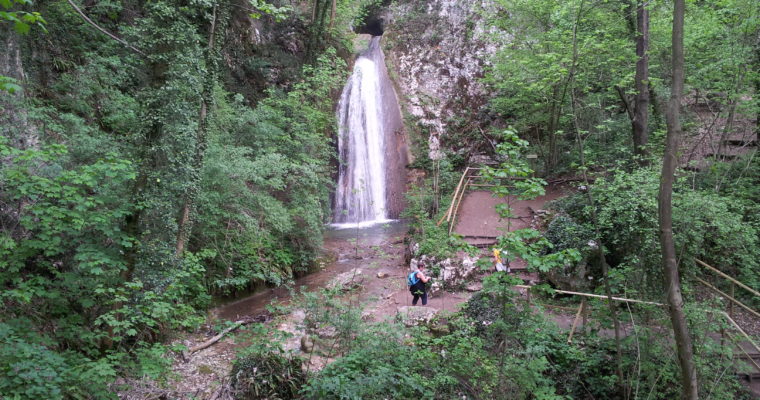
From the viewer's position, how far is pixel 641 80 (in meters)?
9.18

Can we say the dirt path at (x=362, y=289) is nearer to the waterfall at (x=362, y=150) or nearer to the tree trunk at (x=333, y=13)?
the waterfall at (x=362, y=150)

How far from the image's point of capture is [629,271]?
19.6 ft

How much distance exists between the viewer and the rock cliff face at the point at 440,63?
64.3 feet

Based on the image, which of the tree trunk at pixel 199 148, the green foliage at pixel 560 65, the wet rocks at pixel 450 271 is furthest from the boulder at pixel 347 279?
the green foliage at pixel 560 65

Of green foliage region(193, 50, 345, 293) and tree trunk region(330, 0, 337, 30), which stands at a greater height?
tree trunk region(330, 0, 337, 30)

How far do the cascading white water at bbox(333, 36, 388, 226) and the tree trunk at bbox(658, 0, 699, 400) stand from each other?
1321cm

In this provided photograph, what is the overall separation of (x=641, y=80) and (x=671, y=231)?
660 cm

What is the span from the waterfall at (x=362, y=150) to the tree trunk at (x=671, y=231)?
13193 millimetres

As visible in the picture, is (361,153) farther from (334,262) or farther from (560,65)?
(560,65)

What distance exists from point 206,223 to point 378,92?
13.8 metres

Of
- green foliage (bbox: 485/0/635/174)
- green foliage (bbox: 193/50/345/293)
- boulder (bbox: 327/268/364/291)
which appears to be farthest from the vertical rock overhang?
boulder (bbox: 327/268/364/291)

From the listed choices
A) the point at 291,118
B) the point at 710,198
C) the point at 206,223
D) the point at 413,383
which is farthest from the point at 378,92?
the point at 413,383

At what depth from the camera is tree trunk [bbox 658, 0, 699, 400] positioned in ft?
13.8

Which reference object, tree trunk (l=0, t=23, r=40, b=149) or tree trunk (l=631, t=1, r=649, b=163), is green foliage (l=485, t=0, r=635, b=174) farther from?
tree trunk (l=0, t=23, r=40, b=149)
